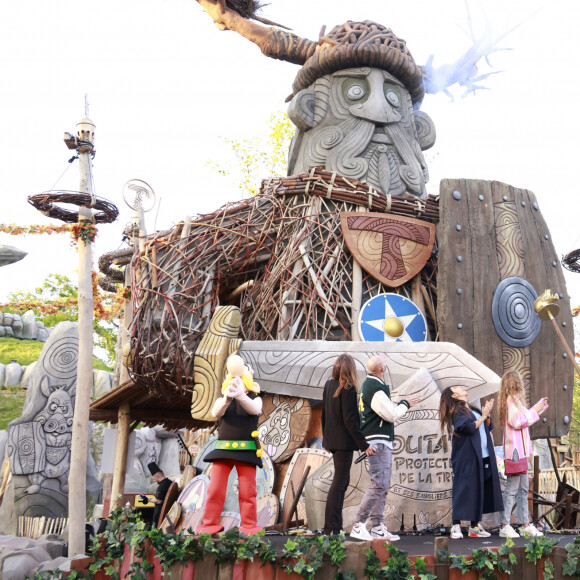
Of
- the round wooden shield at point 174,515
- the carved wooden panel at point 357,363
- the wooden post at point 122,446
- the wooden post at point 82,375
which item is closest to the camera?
the carved wooden panel at point 357,363

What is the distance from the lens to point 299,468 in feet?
25.7

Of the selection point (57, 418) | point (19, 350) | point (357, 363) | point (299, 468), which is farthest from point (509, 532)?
point (19, 350)

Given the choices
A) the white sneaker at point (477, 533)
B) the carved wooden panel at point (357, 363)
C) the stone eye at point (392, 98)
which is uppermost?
the stone eye at point (392, 98)

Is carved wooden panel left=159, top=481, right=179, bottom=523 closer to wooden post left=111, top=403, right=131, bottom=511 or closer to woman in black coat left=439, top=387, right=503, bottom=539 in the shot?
wooden post left=111, top=403, right=131, bottom=511

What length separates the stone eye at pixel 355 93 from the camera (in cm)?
1098

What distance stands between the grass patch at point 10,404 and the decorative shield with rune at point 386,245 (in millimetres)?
19464

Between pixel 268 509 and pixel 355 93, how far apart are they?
21.6 feet

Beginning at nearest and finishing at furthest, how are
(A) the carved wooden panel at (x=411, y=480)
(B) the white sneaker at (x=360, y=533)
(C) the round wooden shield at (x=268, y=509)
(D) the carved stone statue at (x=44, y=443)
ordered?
(B) the white sneaker at (x=360, y=533) → (A) the carved wooden panel at (x=411, y=480) → (C) the round wooden shield at (x=268, y=509) → (D) the carved stone statue at (x=44, y=443)

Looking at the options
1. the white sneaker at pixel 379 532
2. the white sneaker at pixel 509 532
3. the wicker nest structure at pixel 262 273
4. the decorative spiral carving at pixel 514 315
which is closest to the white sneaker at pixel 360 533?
the white sneaker at pixel 379 532

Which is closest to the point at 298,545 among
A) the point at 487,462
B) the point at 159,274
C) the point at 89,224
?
the point at 487,462

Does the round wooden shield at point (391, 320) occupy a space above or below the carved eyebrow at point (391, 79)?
below

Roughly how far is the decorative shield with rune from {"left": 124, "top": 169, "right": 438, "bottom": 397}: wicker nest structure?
0.57ft

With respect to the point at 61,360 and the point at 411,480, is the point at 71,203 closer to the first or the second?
the point at 411,480

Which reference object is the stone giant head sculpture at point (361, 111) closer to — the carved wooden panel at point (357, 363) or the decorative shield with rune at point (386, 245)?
the decorative shield with rune at point (386, 245)
